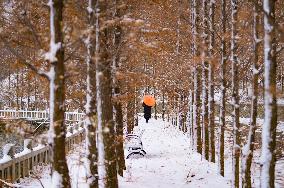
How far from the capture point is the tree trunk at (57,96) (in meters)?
6.59

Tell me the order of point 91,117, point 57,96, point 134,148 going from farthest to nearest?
1. point 134,148
2. point 91,117
3. point 57,96

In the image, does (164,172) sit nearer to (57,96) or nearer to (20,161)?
(20,161)

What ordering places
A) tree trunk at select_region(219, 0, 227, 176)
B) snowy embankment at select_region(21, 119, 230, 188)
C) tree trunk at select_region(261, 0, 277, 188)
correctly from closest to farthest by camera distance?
tree trunk at select_region(261, 0, 277, 188)
snowy embankment at select_region(21, 119, 230, 188)
tree trunk at select_region(219, 0, 227, 176)

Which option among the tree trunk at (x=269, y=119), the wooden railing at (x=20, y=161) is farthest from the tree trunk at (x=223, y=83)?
the tree trunk at (x=269, y=119)

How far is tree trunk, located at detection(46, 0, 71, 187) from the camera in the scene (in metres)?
6.59

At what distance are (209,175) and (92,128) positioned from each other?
8298 millimetres

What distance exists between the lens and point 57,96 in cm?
667

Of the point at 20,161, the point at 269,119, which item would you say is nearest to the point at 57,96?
the point at 269,119

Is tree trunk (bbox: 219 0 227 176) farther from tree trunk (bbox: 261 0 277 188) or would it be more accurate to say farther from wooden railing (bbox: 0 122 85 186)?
tree trunk (bbox: 261 0 277 188)

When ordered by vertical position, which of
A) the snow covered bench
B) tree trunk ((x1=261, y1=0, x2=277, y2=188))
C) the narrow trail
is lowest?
the narrow trail

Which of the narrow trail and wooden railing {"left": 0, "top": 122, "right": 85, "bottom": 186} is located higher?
wooden railing {"left": 0, "top": 122, "right": 85, "bottom": 186}

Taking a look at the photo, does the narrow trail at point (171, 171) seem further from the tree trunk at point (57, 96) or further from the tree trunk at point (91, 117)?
the tree trunk at point (57, 96)

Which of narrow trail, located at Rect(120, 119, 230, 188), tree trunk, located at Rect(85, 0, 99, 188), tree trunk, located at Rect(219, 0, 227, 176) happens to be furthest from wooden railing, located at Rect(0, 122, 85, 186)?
tree trunk, located at Rect(219, 0, 227, 176)

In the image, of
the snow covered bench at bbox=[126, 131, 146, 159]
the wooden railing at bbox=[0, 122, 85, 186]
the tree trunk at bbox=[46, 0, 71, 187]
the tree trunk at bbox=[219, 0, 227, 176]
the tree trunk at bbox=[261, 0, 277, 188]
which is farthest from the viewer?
the snow covered bench at bbox=[126, 131, 146, 159]
